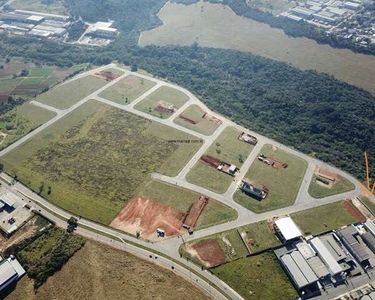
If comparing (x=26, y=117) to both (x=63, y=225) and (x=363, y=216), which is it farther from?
(x=363, y=216)

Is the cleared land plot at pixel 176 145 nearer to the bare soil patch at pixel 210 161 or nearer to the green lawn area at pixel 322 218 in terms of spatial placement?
the bare soil patch at pixel 210 161

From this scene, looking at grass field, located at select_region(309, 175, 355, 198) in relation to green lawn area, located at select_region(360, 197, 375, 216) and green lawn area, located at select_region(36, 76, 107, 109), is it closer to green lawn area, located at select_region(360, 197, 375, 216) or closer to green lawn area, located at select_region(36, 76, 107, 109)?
green lawn area, located at select_region(360, 197, 375, 216)

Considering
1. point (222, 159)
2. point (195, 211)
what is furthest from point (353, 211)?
point (195, 211)

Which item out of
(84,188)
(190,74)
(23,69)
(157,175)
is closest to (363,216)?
(157,175)

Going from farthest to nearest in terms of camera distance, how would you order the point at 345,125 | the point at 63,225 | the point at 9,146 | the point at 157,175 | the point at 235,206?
the point at 345,125, the point at 9,146, the point at 157,175, the point at 235,206, the point at 63,225

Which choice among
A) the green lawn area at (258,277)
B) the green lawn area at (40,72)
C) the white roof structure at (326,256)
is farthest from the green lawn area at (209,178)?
the green lawn area at (40,72)
